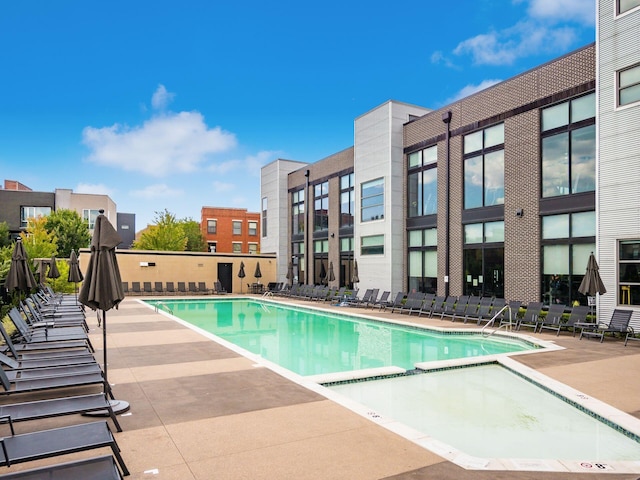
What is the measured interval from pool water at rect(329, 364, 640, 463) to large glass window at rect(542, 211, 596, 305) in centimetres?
736

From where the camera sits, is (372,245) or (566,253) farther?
(372,245)

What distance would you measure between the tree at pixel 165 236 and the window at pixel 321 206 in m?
26.0

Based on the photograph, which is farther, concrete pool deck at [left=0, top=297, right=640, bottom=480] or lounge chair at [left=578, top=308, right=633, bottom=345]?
lounge chair at [left=578, top=308, right=633, bottom=345]

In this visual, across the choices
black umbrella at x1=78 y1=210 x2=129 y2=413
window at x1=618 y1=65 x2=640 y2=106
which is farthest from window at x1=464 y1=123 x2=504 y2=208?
black umbrella at x1=78 y1=210 x2=129 y2=413

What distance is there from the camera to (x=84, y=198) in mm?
49875

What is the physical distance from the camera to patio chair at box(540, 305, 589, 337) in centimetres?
1306

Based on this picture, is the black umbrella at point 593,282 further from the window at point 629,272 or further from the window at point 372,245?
the window at point 372,245

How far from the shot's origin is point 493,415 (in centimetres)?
678

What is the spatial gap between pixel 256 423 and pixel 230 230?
163 feet

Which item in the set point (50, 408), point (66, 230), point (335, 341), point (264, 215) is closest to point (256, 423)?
point (50, 408)

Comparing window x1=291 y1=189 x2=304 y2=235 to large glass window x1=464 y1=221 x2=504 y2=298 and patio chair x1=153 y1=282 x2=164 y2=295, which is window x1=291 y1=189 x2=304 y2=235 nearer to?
patio chair x1=153 y1=282 x2=164 y2=295

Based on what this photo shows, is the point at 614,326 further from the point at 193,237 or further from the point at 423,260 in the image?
the point at 193,237

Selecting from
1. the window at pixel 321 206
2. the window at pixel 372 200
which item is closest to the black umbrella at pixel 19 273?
the window at pixel 372 200

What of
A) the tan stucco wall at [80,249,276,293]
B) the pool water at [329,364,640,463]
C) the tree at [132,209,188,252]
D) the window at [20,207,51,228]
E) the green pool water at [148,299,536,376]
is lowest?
the green pool water at [148,299,536,376]
